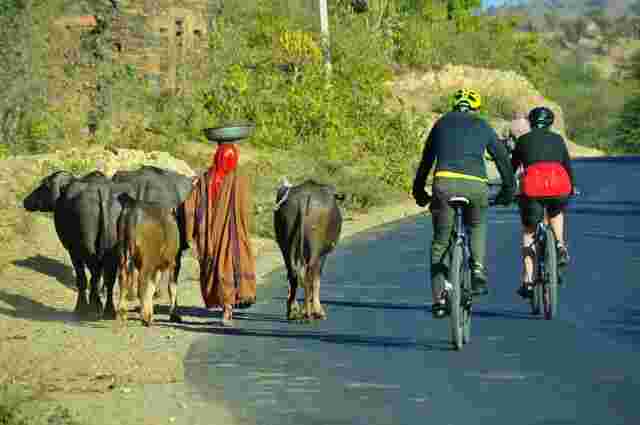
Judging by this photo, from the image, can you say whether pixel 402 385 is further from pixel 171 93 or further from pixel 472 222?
pixel 171 93

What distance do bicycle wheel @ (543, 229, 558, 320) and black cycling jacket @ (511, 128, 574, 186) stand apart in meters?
0.63

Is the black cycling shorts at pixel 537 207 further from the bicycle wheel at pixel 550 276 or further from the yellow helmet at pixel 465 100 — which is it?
the yellow helmet at pixel 465 100

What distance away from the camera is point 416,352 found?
40.4ft

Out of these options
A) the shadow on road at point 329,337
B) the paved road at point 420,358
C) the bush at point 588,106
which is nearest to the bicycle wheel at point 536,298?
the paved road at point 420,358

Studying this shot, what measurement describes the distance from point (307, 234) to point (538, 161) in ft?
6.96

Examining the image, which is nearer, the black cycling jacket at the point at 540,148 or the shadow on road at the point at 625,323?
the shadow on road at the point at 625,323

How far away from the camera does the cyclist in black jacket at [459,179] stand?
1219cm

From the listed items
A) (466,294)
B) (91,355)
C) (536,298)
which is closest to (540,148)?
(536,298)

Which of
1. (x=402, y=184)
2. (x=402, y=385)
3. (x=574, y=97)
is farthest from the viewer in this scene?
(x=574, y=97)

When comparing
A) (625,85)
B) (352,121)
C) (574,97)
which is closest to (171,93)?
(352,121)

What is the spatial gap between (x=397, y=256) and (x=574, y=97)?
75099mm

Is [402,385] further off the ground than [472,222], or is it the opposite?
[472,222]

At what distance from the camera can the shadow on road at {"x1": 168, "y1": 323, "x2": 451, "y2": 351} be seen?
12703 millimetres

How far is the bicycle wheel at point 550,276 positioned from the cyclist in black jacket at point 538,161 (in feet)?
0.75
